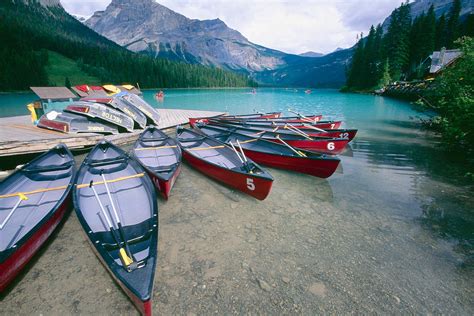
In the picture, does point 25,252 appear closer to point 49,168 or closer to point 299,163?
point 49,168

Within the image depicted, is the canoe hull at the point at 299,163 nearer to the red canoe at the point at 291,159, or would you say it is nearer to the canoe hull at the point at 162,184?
the red canoe at the point at 291,159

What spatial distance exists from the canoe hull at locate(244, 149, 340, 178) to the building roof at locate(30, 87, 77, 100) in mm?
16587

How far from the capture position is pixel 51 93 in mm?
17906

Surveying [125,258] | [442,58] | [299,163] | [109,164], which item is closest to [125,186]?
[109,164]

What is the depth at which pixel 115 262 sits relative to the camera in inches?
165

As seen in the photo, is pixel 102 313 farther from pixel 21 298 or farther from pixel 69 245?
pixel 69 245

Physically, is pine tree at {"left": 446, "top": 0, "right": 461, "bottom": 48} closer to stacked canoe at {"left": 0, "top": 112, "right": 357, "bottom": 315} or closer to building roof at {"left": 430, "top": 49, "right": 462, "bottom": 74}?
building roof at {"left": 430, "top": 49, "right": 462, "bottom": 74}

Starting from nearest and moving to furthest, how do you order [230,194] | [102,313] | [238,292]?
[102,313], [238,292], [230,194]

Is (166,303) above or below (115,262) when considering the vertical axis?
below

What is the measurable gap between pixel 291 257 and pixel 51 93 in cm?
2171

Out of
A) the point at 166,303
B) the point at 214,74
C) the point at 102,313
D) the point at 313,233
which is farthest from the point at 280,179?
the point at 214,74

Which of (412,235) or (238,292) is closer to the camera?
(238,292)

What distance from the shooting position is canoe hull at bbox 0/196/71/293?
165 inches

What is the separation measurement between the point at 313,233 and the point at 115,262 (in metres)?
5.18
